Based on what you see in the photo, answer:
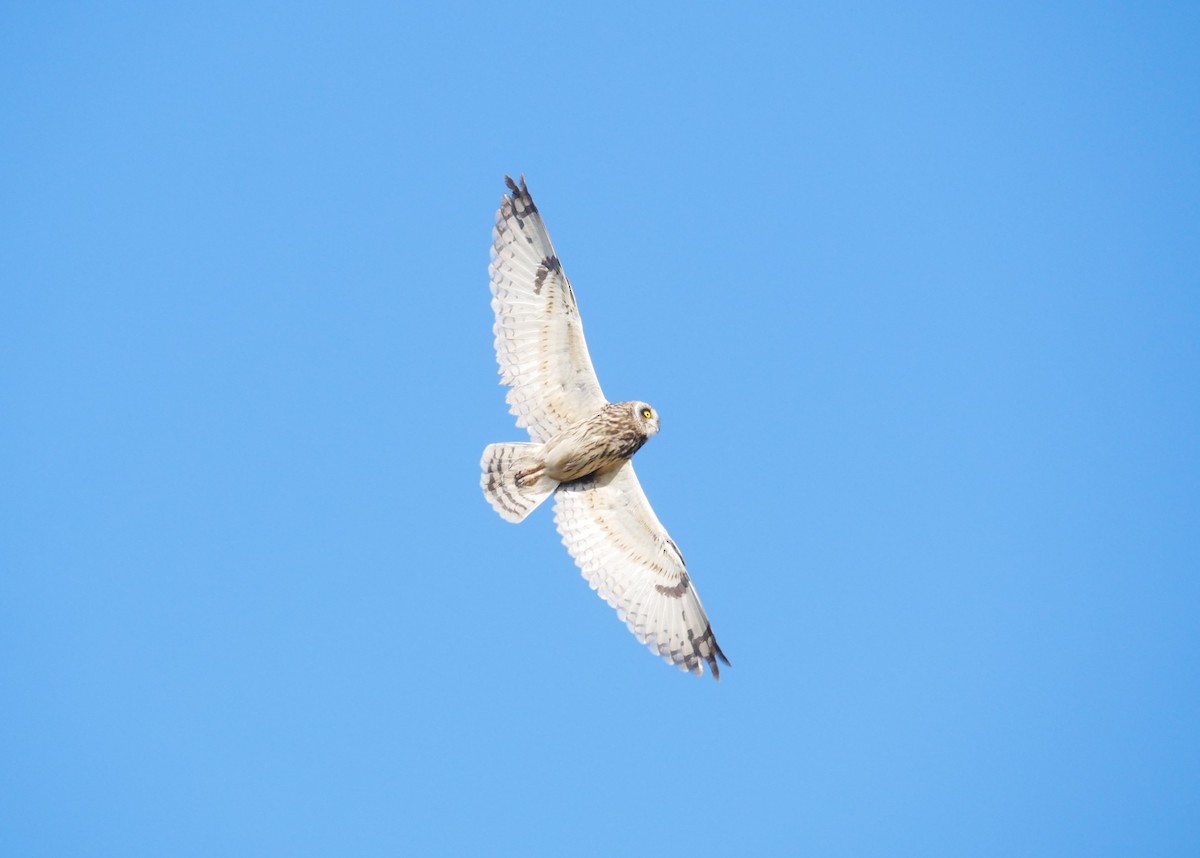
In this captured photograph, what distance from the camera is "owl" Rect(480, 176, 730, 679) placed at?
33.0 feet

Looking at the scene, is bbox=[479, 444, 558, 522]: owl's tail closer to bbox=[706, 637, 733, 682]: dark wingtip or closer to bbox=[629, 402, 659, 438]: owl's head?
bbox=[629, 402, 659, 438]: owl's head

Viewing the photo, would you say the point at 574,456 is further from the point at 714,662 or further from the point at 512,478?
the point at 714,662

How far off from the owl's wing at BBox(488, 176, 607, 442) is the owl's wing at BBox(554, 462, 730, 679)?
2.92 ft

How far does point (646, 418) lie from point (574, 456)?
0.69 m

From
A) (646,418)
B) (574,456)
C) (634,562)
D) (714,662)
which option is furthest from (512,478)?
(714,662)

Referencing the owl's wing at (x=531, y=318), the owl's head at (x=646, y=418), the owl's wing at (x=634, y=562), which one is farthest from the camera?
the owl's wing at (x=634, y=562)

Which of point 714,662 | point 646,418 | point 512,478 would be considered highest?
point 646,418

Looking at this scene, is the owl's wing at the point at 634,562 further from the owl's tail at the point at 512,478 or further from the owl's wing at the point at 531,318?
the owl's wing at the point at 531,318

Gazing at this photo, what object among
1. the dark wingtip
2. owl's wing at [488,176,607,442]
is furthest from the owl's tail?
the dark wingtip

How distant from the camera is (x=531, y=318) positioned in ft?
33.0

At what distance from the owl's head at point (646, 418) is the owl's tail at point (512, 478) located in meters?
0.88

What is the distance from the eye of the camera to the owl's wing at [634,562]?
10555 mm

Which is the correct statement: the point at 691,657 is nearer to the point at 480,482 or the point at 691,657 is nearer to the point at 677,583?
the point at 677,583

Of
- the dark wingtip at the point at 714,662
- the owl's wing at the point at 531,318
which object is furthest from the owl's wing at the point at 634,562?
the owl's wing at the point at 531,318
